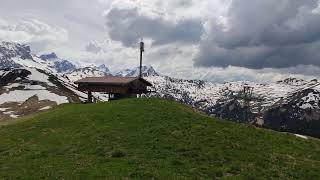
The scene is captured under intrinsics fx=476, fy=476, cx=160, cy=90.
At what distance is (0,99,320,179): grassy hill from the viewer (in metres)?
35.2

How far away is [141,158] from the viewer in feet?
129

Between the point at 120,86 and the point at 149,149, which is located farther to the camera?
the point at 120,86

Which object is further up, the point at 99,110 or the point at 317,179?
the point at 99,110

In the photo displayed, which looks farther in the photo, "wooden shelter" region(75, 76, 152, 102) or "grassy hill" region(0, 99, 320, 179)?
"wooden shelter" region(75, 76, 152, 102)

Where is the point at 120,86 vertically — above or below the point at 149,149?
above

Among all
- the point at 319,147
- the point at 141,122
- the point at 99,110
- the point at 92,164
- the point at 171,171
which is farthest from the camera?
the point at 99,110

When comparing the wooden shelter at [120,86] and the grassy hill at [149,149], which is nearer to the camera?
the grassy hill at [149,149]

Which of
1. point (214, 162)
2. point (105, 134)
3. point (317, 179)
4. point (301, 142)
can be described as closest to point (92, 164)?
point (214, 162)

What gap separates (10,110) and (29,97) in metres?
23.3

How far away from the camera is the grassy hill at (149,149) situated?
3522cm

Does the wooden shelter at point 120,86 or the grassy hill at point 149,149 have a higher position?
the wooden shelter at point 120,86

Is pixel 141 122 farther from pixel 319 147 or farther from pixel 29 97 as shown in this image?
pixel 29 97

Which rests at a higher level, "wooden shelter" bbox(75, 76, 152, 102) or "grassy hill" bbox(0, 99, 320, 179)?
"wooden shelter" bbox(75, 76, 152, 102)

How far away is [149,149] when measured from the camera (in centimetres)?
4244
